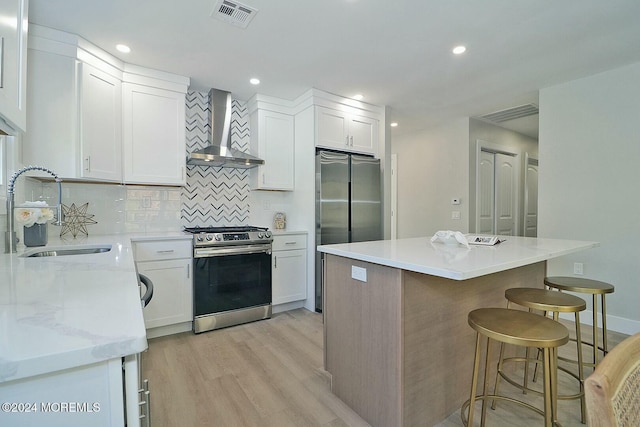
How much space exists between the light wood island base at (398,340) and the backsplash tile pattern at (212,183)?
2.04m

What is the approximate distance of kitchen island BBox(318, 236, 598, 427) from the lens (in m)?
1.40

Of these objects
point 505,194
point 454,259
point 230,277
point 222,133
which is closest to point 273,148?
point 222,133

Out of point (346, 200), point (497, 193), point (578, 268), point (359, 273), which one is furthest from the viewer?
point (497, 193)

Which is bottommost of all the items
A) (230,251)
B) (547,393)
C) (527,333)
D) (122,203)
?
(547,393)

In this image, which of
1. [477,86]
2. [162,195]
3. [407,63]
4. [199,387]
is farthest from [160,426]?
[477,86]

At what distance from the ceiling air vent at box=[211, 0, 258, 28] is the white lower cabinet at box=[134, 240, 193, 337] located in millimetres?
1845

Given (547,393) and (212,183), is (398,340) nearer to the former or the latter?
(547,393)

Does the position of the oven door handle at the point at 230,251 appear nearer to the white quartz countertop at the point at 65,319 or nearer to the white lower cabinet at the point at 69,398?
the white quartz countertop at the point at 65,319

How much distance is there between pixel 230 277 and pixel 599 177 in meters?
3.81

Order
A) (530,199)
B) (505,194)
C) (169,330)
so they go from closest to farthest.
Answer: (169,330), (505,194), (530,199)

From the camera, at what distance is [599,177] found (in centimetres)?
292

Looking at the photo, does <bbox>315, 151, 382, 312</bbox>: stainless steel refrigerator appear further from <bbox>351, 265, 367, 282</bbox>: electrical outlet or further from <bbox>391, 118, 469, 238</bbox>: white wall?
<bbox>351, 265, 367, 282</bbox>: electrical outlet

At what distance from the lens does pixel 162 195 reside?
124 inches

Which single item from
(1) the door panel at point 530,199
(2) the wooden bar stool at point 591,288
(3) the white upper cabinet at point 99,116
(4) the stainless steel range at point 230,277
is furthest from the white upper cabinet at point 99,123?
(1) the door panel at point 530,199
